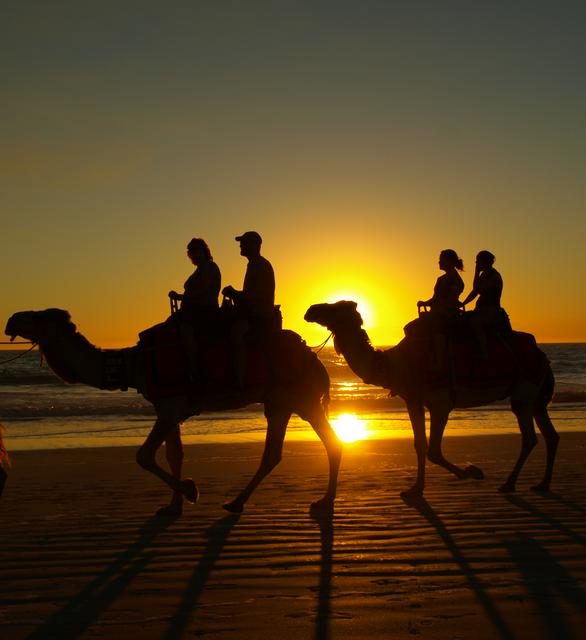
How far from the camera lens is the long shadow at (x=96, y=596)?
6059mm

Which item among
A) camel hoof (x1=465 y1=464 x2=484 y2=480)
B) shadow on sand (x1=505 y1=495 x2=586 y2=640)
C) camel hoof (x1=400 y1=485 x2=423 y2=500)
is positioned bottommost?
camel hoof (x1=465 y1=464 x2=484 y2=480)

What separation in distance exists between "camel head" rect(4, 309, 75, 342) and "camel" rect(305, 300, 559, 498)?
2.77 metres

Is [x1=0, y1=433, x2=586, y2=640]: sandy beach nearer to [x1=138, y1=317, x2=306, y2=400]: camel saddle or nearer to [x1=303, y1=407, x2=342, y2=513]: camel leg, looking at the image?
[x1=303, y1=407, x2=342, y2=513]: camel leg

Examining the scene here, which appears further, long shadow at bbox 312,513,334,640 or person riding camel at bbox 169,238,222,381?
person riding camel at bbox 169,238,222,381

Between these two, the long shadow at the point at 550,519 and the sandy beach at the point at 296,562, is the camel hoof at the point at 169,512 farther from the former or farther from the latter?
the long shadow at the point at 550,519

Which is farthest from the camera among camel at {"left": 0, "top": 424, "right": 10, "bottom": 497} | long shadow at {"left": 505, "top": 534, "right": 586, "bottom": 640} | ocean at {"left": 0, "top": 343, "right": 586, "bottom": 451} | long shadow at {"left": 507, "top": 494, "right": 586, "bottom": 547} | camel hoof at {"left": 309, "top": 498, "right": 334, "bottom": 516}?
ocean at {"left": 0, "top": 343, "right": 586, "bottom": 451}

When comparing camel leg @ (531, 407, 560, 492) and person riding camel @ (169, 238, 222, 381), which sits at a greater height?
person riding camel @ (169, 238, 222, 381)

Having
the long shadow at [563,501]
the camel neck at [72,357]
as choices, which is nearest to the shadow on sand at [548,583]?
the long shadow at [563,501]

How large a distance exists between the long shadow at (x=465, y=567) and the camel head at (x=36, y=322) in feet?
14.0

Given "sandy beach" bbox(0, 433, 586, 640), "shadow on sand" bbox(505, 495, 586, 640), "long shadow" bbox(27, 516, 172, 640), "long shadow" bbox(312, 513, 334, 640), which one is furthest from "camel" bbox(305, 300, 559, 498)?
"long shadow" bbox(27, 516, 172, 640)

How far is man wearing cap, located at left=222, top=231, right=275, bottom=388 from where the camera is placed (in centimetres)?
1073

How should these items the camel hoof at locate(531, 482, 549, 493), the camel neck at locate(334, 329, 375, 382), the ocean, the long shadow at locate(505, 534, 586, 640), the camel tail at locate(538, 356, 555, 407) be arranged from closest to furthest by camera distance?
1. the long shadow at locate(505, 534, 586, 640)
2. the camel neck at locate(334, 329, 375, 382)
3. the camel hoof at locate(531, 482, 549, 493)
4. the camel tail at locate(538, 356, 555, 407)
5. the ocean

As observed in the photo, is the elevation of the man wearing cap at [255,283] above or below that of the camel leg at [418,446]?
above

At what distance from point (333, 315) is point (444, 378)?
5.79 ft
